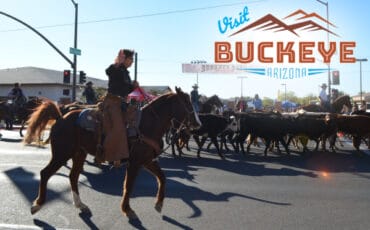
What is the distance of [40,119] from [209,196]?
3581 mm

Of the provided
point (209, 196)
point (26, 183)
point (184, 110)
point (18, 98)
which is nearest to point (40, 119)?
point (26, 183)

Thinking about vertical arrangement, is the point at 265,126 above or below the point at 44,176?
above

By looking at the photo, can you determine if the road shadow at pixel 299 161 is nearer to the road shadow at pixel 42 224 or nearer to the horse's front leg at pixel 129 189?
the horse's front leg at pixel 129 189

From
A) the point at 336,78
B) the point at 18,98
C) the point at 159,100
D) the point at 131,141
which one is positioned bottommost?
the point at 131,141

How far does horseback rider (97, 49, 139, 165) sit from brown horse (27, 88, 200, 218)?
0.22 metres

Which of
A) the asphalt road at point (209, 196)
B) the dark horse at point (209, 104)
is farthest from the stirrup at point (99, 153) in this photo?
the dark horse at point (209, 104)

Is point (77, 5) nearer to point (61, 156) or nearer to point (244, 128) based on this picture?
point (244, 128)

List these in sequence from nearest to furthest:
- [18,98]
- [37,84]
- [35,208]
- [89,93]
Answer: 1. [35,208]
2. [89,93]
3. [18,98]
4. [37,84]

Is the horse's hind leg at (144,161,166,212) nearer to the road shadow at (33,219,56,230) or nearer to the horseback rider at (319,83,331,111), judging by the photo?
the road shadow at (33,219,56,230)

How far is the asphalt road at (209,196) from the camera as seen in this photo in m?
6.11

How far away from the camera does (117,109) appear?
21.6 feet

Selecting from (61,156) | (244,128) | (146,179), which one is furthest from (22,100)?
(61,156)

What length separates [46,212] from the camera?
6.54 m

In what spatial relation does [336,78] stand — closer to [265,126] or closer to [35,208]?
[265,126]
